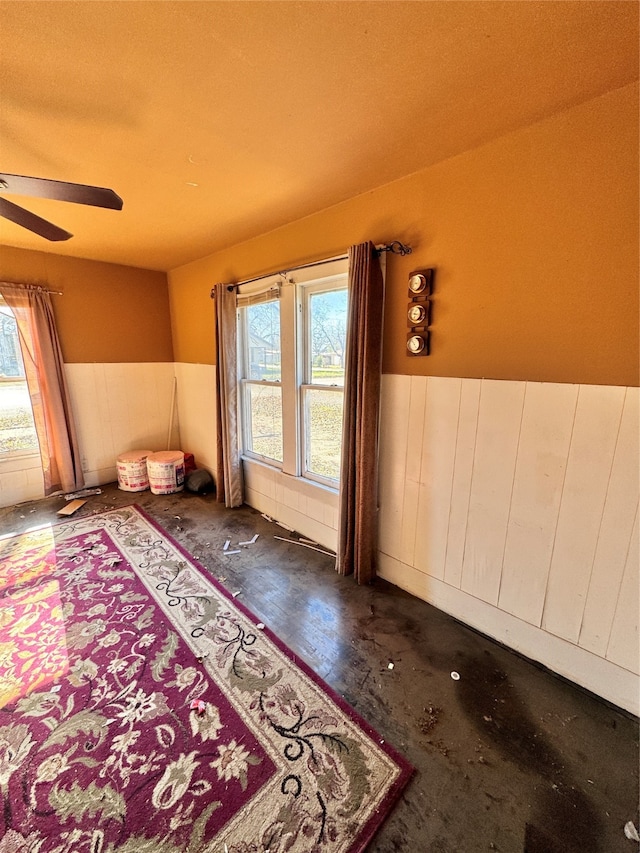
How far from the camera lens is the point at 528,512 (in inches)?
66.9

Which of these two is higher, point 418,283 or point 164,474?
point 418,283

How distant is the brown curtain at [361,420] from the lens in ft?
6.70

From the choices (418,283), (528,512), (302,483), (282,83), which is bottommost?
(302,483)

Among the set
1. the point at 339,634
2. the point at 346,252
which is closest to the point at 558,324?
the point at 346,252

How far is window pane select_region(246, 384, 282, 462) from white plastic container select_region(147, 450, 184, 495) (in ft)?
3.16

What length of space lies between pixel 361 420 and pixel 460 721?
149 centimetres

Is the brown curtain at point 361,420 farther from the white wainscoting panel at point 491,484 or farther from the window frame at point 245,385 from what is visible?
the window frame at point 245,385

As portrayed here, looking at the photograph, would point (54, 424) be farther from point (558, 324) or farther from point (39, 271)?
point (558, 324)

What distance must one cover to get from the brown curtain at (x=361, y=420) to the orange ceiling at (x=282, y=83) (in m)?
0.54

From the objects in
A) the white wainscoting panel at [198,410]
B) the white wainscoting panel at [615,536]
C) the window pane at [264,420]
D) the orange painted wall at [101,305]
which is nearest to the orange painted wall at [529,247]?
the white wainscoting panel at [615,536]

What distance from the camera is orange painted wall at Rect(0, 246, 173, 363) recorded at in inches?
134

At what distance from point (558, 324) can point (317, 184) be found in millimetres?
1486

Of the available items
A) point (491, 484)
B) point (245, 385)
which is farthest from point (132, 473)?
point (491, 484)

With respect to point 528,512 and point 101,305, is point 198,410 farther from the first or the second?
point 528,512
